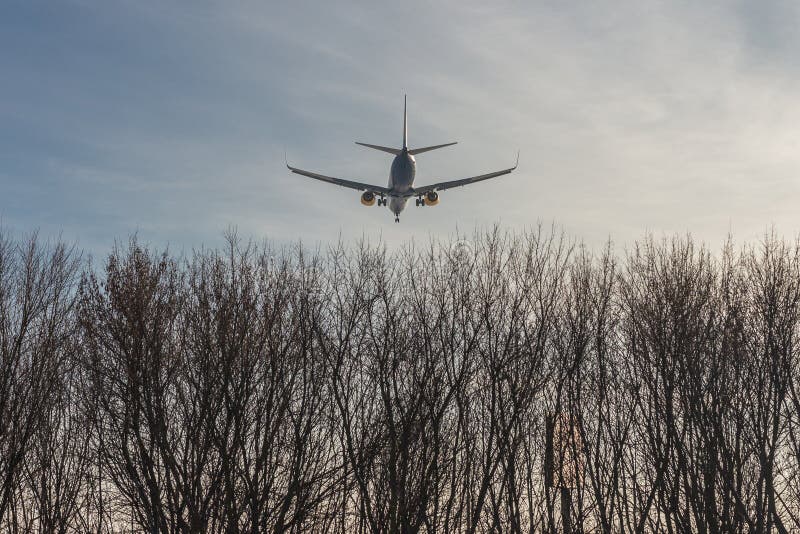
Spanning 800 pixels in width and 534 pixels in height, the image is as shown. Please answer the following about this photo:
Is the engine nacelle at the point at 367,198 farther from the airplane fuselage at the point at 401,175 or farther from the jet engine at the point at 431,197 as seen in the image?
the jet engine at the point at 431,197

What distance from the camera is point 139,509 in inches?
796

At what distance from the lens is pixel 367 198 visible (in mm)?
57250

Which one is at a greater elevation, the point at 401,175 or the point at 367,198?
the point at 401,175

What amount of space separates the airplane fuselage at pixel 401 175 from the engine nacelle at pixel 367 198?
5.08 feet

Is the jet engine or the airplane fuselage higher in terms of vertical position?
the airplane fuselage

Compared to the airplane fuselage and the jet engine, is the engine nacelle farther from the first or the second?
the jet engine

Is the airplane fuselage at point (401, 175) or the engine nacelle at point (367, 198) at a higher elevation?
the airplane fuselage at point (401, 175)

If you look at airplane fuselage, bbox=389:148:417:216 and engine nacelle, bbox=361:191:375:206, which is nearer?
engine nacelle, bbox=361:191:375:206

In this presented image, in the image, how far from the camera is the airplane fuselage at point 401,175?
192 feet

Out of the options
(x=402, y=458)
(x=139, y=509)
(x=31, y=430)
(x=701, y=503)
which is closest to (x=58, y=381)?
(x=31, y=430)

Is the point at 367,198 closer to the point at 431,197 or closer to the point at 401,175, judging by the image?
the point at 401,175

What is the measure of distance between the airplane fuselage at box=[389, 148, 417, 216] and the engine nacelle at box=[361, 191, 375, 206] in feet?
5.08

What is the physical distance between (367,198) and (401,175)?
3341 mm

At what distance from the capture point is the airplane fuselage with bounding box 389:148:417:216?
58531 mm
